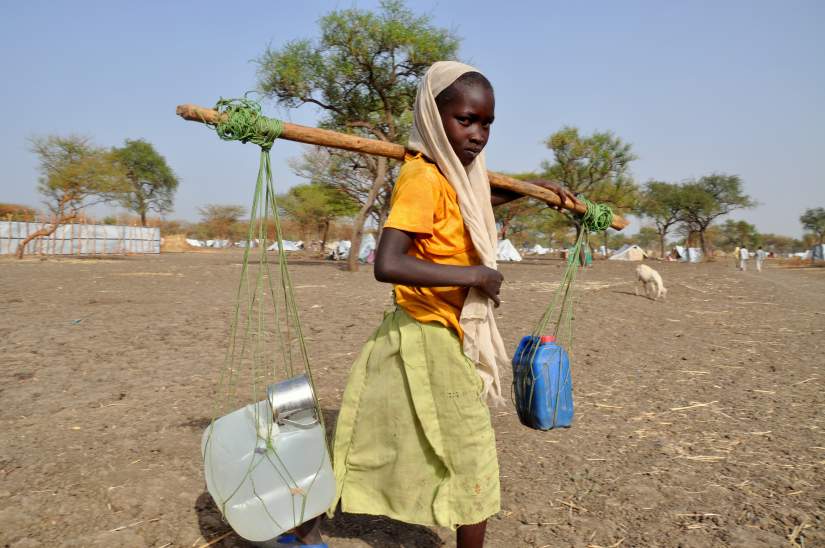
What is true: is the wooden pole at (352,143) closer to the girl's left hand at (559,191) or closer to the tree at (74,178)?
the girl's left hand at (559,191)

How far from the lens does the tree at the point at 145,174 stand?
45.5 m

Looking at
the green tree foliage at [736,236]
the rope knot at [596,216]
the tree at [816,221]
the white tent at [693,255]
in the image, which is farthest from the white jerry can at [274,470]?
the green tree foliage at [736,236]

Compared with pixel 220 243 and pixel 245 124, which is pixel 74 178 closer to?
pixel 245 124

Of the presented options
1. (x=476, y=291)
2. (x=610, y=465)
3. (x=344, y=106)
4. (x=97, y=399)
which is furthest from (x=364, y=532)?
(x=344, y=106)

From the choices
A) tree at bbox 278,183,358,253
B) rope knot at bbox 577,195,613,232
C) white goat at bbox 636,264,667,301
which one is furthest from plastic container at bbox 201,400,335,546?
tree at bbox 278,183,358,253

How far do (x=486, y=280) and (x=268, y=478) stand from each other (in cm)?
99

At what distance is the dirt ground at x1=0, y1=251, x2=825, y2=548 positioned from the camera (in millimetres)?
2115

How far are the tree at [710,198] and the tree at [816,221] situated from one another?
10873mm

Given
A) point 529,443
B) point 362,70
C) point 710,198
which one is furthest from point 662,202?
point 529,443

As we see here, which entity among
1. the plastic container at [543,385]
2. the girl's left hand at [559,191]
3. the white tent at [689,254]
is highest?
the white tent at [689,254]

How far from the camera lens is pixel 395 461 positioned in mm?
1762

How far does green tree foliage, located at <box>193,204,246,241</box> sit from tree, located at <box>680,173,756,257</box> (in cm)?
5291

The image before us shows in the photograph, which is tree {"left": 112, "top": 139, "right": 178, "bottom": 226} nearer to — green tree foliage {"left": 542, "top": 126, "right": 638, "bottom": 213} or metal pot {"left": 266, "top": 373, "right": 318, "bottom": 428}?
green tree foliage {"left": 542, "top": 126, "right": 638, "bottom": 213}

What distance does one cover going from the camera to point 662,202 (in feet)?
144
